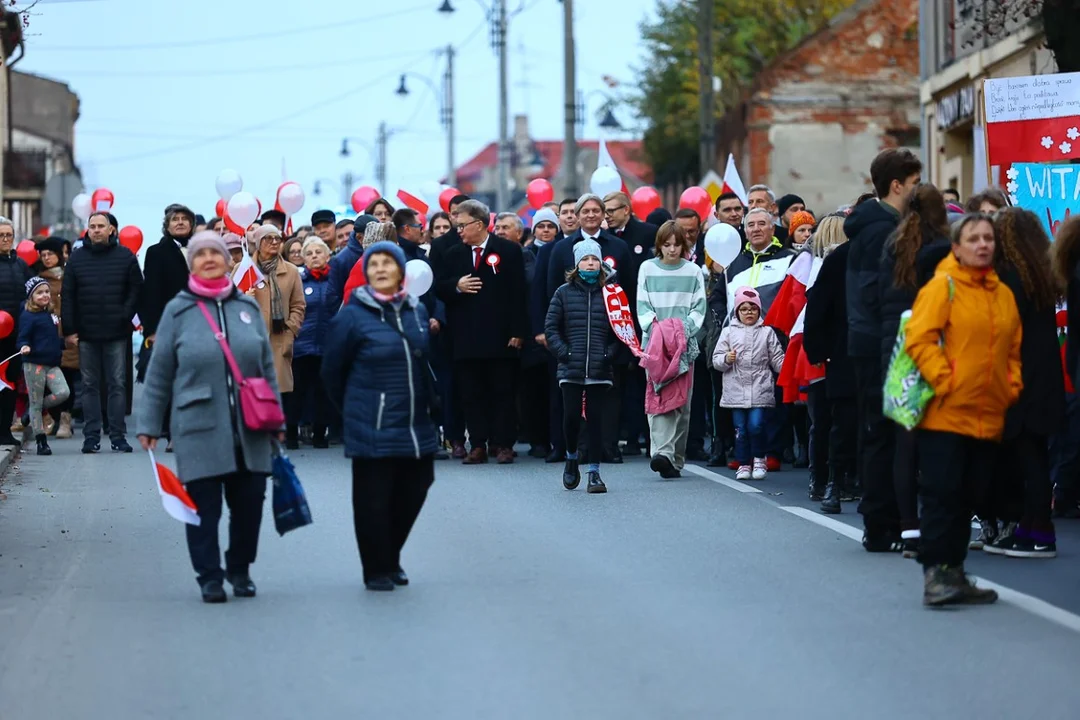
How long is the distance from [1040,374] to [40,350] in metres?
11.5

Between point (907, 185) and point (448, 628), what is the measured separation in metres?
3.73

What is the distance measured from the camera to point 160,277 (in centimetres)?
1758

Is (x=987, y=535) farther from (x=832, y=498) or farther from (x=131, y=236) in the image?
(x=131, y=236)

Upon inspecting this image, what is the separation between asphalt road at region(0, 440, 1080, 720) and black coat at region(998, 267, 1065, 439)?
75cm

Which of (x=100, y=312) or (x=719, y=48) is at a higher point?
(x=719, y=48)

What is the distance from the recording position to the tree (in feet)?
178

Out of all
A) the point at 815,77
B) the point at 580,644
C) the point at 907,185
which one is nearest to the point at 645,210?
the point at 907,185

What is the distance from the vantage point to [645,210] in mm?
22016

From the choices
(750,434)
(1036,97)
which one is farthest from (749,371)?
(1036,97)

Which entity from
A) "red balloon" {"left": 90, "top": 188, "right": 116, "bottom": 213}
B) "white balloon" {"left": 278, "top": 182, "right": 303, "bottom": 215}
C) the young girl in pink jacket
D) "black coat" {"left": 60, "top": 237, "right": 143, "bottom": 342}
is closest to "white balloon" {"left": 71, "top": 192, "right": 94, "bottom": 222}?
"red balloon" {"left": 90, "top": 188, "right": 116, "bottom": 213}

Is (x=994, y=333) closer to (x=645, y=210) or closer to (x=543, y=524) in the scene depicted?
(x=543, y=524)

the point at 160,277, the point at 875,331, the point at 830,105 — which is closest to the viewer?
the point at 875,331

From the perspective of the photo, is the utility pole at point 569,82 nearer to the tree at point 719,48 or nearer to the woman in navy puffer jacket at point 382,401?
the tree at point 719,48

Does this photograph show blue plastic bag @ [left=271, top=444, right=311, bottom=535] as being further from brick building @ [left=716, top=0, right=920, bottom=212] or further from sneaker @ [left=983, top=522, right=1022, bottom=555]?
brick building @ [left=716, top=0, right=920, bottom=212]
